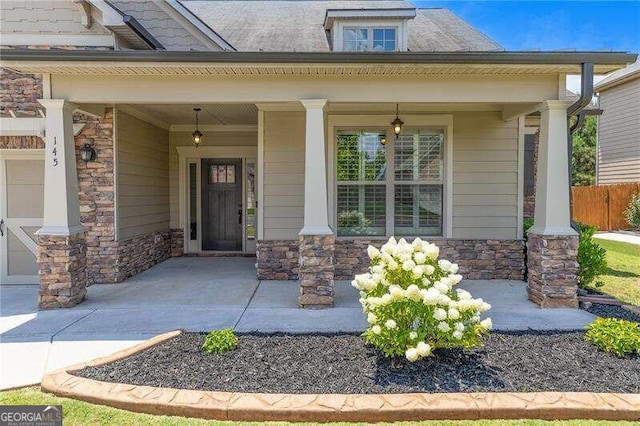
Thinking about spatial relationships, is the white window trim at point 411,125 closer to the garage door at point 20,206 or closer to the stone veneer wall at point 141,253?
the stone veneer wall at point 141,253

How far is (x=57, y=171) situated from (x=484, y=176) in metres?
6.55

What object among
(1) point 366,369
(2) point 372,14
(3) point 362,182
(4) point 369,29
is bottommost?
(1) point 366,369

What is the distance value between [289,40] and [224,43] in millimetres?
1471

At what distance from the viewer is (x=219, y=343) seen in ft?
12.6

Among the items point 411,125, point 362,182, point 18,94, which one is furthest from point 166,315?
point 411,125

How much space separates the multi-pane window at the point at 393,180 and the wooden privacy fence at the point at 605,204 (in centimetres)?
1130

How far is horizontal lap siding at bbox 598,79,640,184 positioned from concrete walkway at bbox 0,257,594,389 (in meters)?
12.5

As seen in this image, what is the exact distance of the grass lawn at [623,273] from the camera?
6555 mm

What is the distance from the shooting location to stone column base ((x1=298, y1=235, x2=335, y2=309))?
531 cm

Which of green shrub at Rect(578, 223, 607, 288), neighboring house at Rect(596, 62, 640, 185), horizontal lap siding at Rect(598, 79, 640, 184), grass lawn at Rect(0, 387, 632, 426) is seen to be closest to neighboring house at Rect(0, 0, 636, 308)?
green shrub at Rect(578, 223, 607, 288)

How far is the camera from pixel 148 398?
3031 mm

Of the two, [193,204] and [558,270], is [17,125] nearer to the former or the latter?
[193,204]

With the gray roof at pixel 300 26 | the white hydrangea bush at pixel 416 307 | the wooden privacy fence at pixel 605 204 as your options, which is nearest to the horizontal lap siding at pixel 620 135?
the wooden privacy fence at pixel 605 204

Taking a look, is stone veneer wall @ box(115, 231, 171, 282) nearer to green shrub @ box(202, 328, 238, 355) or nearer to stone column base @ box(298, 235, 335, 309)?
stone column base @ box(298, 235, 335, 309)
